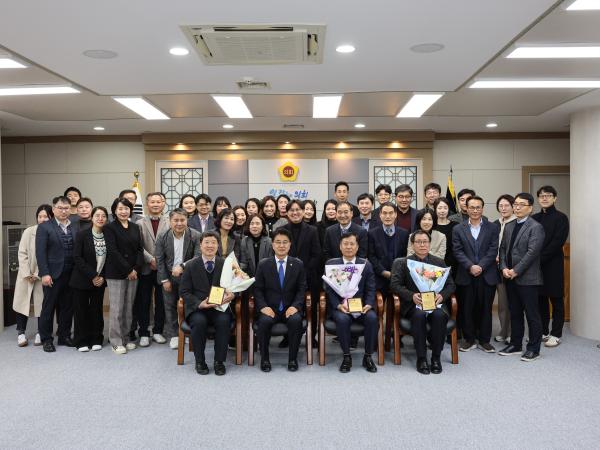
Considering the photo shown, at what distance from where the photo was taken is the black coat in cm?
612

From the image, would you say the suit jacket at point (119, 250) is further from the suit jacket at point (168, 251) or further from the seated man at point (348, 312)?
the seated man at point (348, 312)

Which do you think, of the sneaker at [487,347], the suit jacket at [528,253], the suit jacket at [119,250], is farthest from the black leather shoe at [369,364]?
the suit jacket at [119,250]

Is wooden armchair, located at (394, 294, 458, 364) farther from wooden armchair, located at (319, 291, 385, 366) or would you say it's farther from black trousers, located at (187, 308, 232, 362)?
black trousers, located at (187, 308, 232, 362)

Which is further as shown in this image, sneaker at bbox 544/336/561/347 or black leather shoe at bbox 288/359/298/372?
sneaker at bbox 544/336/561/347

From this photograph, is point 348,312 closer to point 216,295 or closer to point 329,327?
point 329,327

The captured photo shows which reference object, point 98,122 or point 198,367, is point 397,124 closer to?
point 98,122

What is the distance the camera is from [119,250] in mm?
5715

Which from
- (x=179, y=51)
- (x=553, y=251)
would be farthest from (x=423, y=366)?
(x=179, y=51)

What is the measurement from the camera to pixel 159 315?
6277mm

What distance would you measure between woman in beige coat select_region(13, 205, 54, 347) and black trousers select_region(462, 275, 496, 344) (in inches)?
192

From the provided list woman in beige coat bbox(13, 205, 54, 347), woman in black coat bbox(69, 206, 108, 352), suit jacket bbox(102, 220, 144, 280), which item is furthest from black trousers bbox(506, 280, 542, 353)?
woman in beige coat bbox(13, 205, 54, 347)

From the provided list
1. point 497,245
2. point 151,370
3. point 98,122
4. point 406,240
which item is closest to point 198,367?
point 151,370

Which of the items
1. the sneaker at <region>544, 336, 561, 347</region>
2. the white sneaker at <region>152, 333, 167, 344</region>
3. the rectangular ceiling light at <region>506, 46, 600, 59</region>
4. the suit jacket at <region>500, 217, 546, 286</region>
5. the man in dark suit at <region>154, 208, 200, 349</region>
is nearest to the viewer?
the rectangular ceiling light at <region>506, 46, 600, 59</region>

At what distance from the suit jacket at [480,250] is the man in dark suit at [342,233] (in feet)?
3.29
